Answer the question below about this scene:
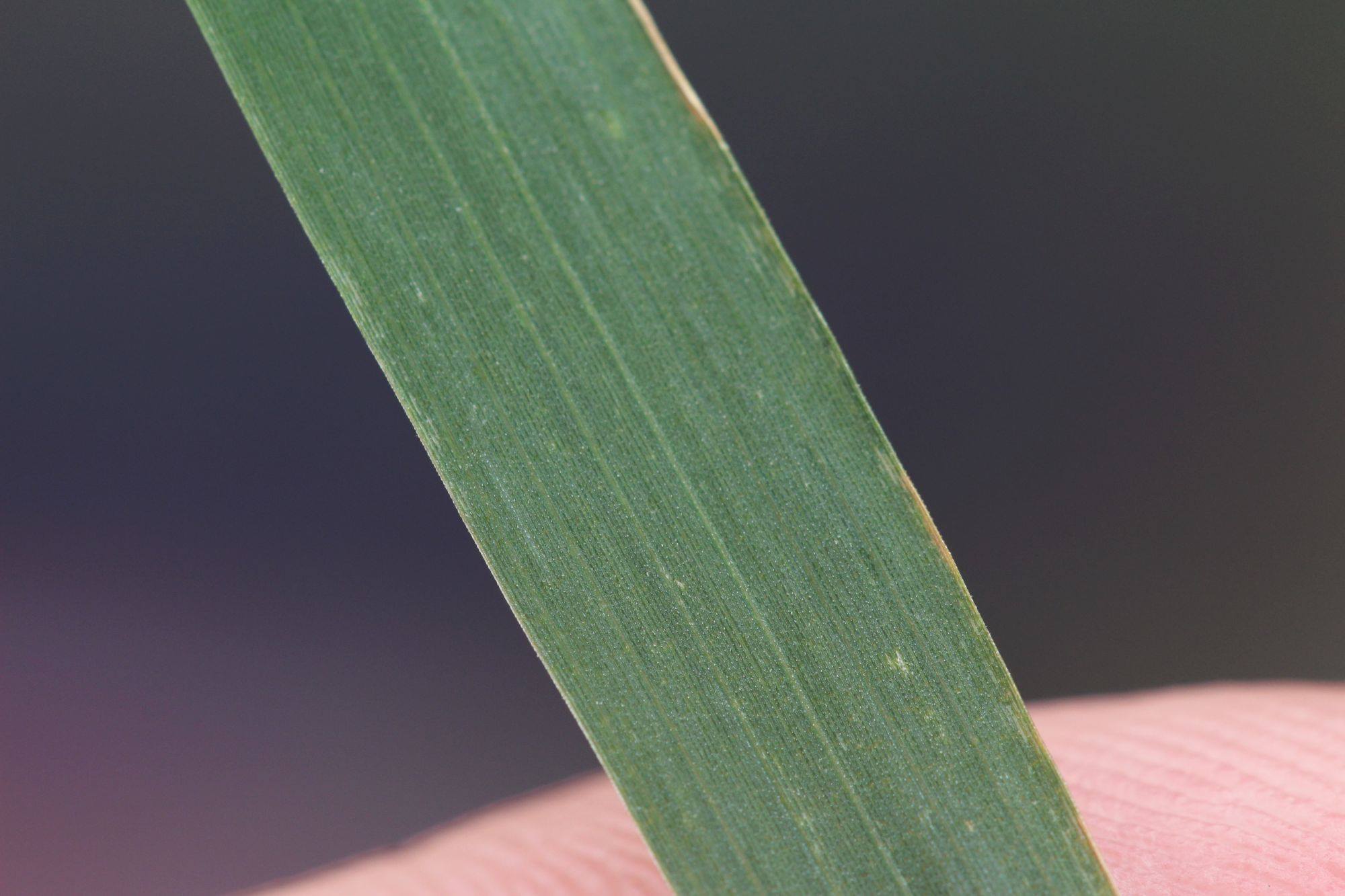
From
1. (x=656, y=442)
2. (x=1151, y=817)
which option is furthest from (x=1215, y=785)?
(x=656, y=442)

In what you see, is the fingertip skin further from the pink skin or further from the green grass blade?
the green grass blade

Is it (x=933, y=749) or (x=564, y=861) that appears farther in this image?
(x=564, y=861)

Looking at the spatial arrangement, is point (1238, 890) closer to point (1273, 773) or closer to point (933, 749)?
point (1273, 773)

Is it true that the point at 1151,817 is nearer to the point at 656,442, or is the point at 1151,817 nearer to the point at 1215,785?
the point at 1215,785

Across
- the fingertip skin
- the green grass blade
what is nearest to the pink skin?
the fingertip skin

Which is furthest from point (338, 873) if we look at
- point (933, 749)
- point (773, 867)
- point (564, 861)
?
point (933, 749)

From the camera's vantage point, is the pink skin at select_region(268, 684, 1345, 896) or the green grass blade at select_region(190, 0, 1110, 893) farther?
the pink skin at select_region(268, 684, 1345, 896)
